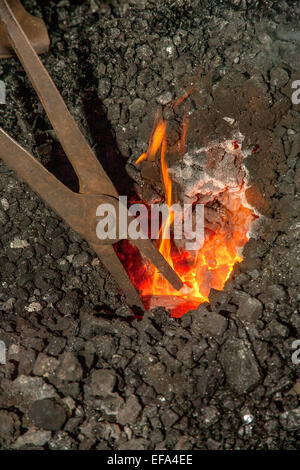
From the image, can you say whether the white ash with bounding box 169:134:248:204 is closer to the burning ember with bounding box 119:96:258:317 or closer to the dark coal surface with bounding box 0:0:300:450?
the burning ember with bounding box 119:96:258:317

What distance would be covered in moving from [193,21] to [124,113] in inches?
27.4

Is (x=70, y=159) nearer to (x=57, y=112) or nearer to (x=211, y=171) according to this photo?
(x=57, y=112)

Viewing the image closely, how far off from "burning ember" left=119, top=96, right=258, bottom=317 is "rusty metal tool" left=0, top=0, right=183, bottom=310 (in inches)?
25.8

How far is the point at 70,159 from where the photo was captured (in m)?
2.06


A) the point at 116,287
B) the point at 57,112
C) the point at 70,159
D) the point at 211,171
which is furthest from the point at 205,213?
the point at 57,112

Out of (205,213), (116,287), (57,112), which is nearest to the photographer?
(57,112)

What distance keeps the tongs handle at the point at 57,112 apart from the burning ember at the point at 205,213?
72 centimetres

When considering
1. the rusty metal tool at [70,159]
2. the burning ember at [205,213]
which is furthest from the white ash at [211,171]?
the rusty metal tool at [70,159]

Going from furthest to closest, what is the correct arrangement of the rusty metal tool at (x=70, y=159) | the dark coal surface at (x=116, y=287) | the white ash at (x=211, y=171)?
the white ash at (x=211, y=171), the rusty metal tool at (x=70, y=159), the dark coal surface at (x=116, y=287)

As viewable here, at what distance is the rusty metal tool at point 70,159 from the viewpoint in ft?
6.45

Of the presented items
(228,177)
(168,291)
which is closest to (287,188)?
(228,177)

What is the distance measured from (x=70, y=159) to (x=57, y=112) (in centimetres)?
23

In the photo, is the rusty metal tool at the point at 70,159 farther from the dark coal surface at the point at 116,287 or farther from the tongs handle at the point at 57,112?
the dark coal surface at the point at 116,287

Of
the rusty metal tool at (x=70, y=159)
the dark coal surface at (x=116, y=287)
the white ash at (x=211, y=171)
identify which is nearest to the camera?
the dark coal surface at (x=116, y=287)
